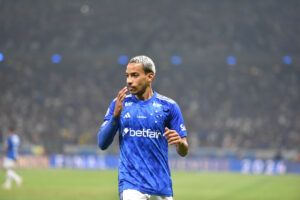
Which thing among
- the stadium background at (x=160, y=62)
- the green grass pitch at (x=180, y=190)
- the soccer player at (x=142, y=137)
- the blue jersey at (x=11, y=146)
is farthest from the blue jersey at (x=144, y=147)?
the stadium background at (x=160, y=62)

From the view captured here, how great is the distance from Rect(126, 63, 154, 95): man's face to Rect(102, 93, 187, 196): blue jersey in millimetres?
217

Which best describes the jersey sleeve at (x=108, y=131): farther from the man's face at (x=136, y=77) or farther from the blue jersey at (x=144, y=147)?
the man's face at (x=136, y=77)

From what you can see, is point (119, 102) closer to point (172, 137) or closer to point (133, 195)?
point (172, 137)

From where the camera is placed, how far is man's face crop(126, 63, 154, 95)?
184 inches

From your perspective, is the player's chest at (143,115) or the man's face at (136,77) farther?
the player's chest at (143,115)

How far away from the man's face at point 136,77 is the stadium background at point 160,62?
1229 inches

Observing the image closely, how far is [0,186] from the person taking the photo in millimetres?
18875

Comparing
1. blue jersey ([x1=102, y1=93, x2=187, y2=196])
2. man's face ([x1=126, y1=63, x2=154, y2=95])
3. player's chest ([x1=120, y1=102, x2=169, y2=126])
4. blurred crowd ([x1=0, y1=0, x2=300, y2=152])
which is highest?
blurred crowd ([x1=0, y1=0, x2=300, y2=152])

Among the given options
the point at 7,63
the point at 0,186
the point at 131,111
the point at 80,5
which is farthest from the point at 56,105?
the point at 131,111

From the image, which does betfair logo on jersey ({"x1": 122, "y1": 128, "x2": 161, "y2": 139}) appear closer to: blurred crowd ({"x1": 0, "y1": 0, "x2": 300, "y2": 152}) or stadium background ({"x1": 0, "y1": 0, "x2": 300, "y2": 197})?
stadium background ({"x1": 0, "y1": 0, "x2": 300, "y2": 197})

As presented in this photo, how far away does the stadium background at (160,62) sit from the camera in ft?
124

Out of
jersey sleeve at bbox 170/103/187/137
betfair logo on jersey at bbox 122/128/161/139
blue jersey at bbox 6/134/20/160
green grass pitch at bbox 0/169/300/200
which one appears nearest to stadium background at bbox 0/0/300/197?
green grass pitch at bbox 0/169/300/200

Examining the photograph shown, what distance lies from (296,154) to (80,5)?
2002 cm

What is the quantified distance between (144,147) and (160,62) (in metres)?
37.7
